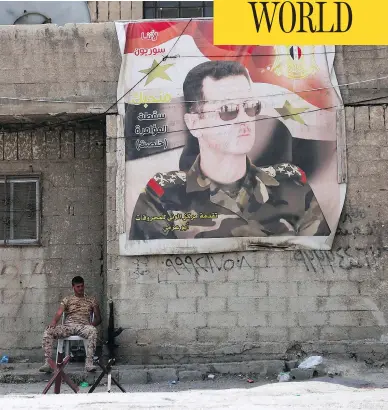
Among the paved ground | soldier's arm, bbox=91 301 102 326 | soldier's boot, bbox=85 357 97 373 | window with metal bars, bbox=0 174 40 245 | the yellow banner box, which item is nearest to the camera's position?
the yellow banner box

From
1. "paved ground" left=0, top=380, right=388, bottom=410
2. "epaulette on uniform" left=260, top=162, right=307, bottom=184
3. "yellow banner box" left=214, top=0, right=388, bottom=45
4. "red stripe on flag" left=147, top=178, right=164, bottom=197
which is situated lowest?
"paved ground" left=0, top=380, right=388, bottom=410

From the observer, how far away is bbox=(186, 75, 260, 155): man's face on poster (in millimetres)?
11031

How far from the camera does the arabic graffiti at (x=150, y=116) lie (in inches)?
435

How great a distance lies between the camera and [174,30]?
11070 millimetres

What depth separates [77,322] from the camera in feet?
35.2

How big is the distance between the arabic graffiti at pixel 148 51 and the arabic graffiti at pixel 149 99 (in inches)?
19.4

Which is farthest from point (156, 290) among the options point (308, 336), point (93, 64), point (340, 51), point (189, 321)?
point (340, 51)

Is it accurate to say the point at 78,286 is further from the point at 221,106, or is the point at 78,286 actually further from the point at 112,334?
the point at 221,106

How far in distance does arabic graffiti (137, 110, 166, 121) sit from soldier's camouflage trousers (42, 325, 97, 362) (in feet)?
8.60

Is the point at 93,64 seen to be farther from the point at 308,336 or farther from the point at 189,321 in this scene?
the point at 308,336

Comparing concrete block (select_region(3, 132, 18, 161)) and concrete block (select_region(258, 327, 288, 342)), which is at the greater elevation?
concrete block (select_region(3, 132, 18, 161))

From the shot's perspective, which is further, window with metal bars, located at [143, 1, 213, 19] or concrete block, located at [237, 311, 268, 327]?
window with metal bars, located at [143, 1, 213, 19]

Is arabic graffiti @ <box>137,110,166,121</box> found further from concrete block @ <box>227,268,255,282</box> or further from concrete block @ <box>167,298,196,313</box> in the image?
concrete block @ <box>167,298,196,313</box>

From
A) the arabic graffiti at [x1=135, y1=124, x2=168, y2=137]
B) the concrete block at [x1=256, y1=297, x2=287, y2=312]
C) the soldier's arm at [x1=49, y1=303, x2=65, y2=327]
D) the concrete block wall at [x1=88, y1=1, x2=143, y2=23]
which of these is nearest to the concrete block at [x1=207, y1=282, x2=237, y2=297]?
the concrete block at [x1=256, y1=297, x2=287, y2=312]
